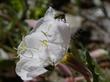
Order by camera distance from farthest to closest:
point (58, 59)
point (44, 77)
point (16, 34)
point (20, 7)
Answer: point (20, 7)
point (16, 34)
point (44, 77)
point (58, 59)

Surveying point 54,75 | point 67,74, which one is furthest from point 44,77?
point 54,75

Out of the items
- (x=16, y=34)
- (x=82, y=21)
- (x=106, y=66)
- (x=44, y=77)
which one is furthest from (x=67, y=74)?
(x=82, y=21)

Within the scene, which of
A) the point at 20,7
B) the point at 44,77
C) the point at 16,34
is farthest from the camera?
the point at 20,7

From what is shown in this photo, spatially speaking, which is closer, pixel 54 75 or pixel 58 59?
pixel 58 59

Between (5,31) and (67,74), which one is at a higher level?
(5,31)

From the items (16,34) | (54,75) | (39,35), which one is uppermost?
(39,35)

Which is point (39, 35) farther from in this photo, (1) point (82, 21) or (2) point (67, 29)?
(1) point (82, 21)
